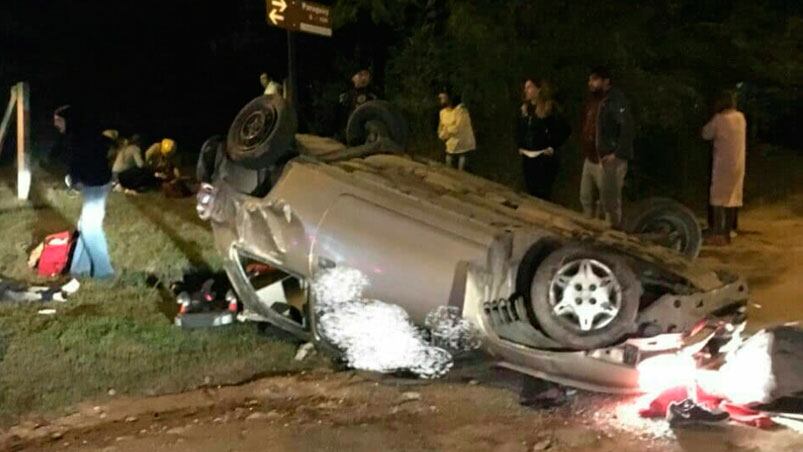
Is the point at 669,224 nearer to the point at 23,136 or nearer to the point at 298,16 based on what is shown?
the point at 298,16

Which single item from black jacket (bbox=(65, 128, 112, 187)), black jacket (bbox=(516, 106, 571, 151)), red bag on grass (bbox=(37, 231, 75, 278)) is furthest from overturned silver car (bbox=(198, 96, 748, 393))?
black jacket (bbox=(516, 106, 571, 151))

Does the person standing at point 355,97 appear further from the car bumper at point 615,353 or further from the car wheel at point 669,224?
the car bumper at point 615,353

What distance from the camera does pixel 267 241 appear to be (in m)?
7.05

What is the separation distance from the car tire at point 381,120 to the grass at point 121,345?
5.36 feet

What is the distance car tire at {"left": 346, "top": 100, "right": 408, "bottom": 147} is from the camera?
26.7ft

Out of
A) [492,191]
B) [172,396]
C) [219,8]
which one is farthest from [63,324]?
[219,8]

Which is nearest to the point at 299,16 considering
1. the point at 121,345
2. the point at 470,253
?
the point at 121,345

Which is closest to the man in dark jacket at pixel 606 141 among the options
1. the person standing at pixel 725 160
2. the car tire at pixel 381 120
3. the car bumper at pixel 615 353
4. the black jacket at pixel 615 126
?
the black jacket at pixel 615 126

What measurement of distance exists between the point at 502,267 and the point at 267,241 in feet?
5.40

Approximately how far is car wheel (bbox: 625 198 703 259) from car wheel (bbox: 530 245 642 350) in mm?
1682

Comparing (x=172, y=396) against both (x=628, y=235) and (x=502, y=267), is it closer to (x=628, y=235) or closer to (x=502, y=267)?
(x=502, y=267)

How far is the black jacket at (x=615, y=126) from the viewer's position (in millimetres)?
9562

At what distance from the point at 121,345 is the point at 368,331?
6.31ft

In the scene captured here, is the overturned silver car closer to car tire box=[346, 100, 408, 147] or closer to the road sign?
car tire box=[346, 100, 408, 147]
